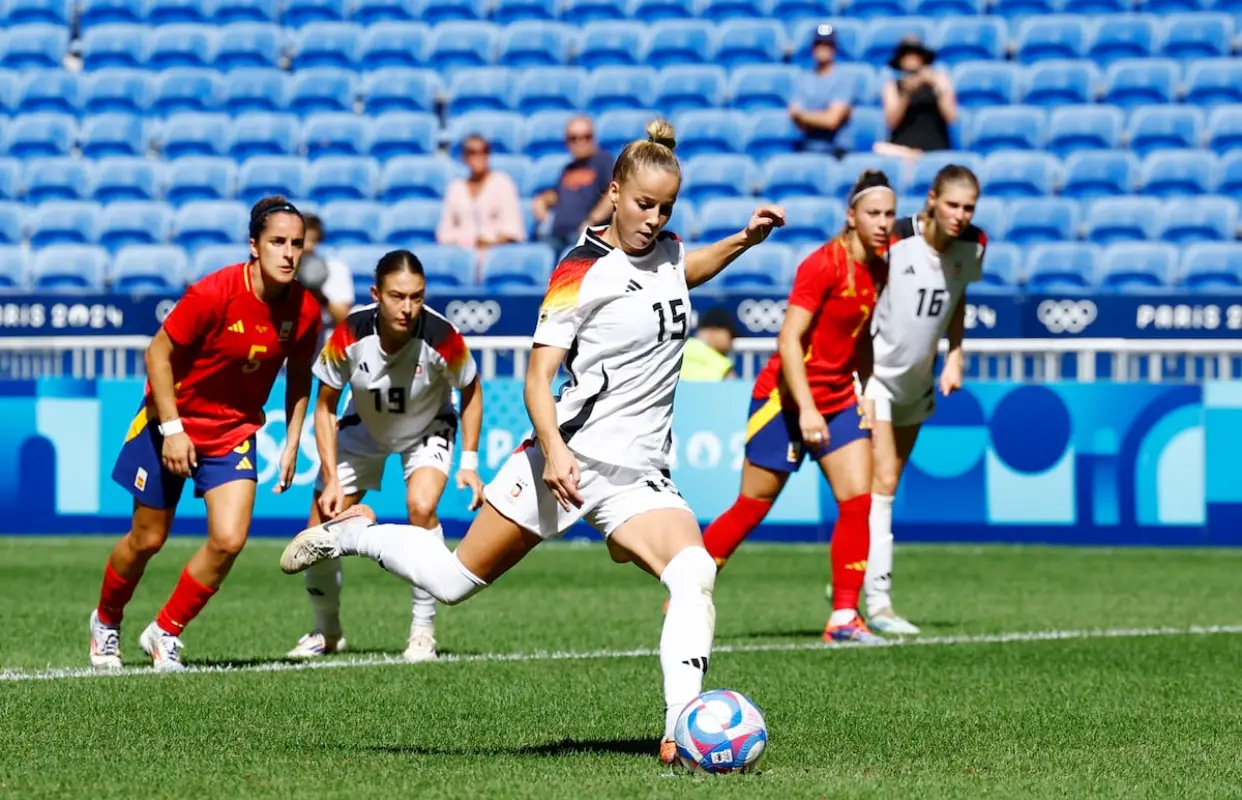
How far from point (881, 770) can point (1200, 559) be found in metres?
9.43

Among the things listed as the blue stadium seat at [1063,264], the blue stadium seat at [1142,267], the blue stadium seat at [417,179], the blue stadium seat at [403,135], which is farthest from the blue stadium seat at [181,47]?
the blue stadium seat at [1142,267]

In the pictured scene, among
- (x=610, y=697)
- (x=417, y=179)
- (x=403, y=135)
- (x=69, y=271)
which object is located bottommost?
(x=610, y=697)

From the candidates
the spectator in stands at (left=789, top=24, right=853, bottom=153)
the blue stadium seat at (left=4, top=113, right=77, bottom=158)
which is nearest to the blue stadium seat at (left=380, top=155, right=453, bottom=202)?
the spectator in stands at (left=789, top=24, right=853, bottom=153)

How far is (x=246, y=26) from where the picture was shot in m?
24.1

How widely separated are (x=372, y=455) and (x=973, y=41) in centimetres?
1408

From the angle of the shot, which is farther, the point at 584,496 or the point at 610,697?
the point at 610,697

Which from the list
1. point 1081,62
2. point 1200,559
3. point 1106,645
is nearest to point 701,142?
point 1081,62

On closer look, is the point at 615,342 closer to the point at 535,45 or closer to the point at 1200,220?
the point at 1200,220

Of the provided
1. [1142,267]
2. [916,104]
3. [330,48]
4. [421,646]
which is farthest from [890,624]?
[330,48]

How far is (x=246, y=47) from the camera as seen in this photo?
24.0 m

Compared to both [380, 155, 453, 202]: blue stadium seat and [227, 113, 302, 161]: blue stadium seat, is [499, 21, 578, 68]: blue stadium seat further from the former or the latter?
[227, 113, 302, 161]: blue stadium seat

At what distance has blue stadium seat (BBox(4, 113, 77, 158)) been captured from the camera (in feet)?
75.3

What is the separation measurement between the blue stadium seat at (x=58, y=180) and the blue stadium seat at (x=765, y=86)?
7007mm

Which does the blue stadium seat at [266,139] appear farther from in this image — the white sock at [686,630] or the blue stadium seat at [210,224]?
the white sock at [686,630]
